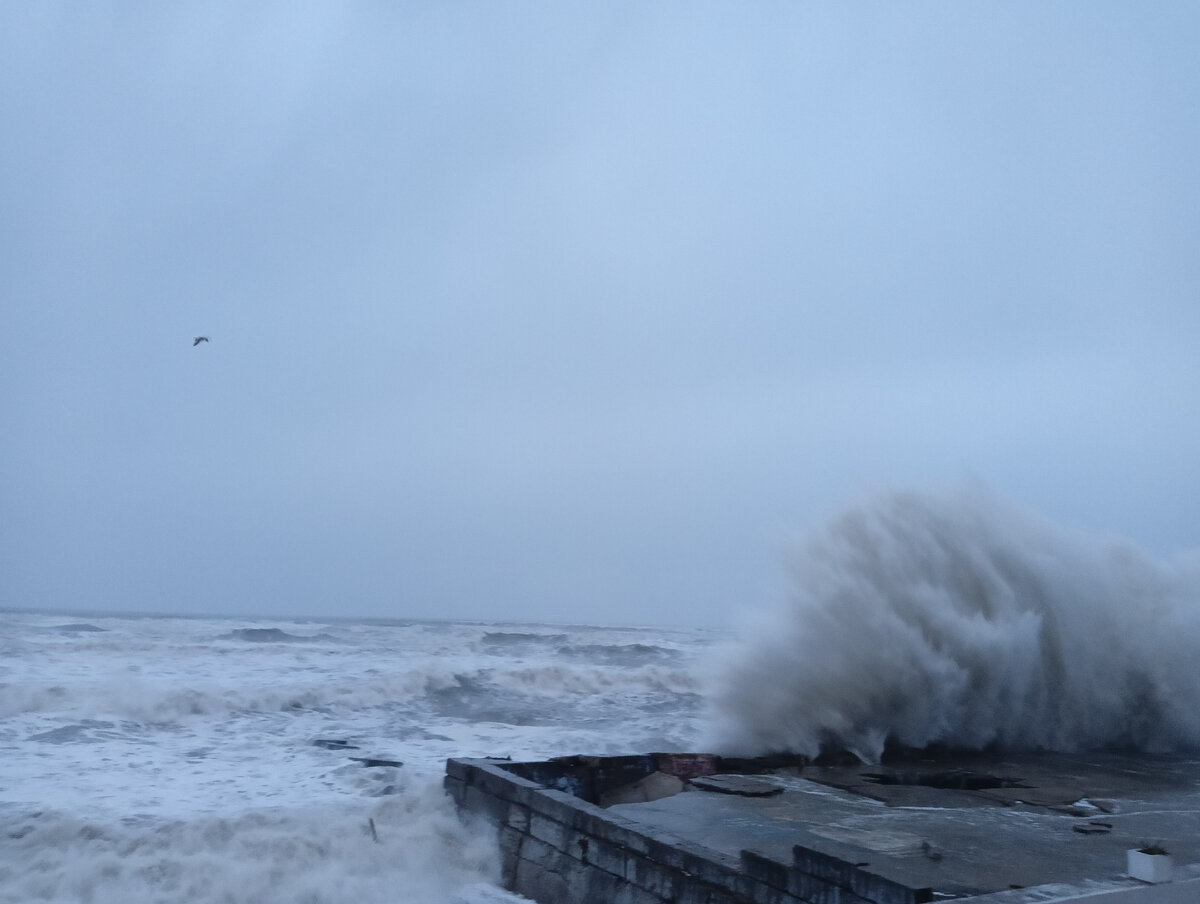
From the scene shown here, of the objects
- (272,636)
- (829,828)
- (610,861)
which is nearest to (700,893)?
(610,861)

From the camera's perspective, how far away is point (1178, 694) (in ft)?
45.0

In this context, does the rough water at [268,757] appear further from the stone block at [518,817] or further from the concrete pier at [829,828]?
the concrete pier at [829,828]

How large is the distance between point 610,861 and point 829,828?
1.61 m

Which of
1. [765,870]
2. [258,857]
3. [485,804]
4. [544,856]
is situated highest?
[765,870]

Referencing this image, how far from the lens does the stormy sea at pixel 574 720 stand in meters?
7.78

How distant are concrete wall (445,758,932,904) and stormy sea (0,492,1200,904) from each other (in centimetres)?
34

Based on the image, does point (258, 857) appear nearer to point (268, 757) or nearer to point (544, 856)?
point (544, 856)

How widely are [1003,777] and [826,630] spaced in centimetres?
315

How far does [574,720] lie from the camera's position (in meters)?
16.9

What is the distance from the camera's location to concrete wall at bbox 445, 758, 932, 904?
4711 millimetres

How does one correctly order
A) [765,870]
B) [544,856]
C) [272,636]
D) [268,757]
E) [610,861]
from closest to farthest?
[765,870] → [610,861] → [544,856] → [268,757] → [272,636]

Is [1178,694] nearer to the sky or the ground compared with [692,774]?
nearer to the sky

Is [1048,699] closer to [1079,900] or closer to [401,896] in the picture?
[401,896]

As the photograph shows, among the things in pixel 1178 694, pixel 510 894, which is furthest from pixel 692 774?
pixel 1178 694
